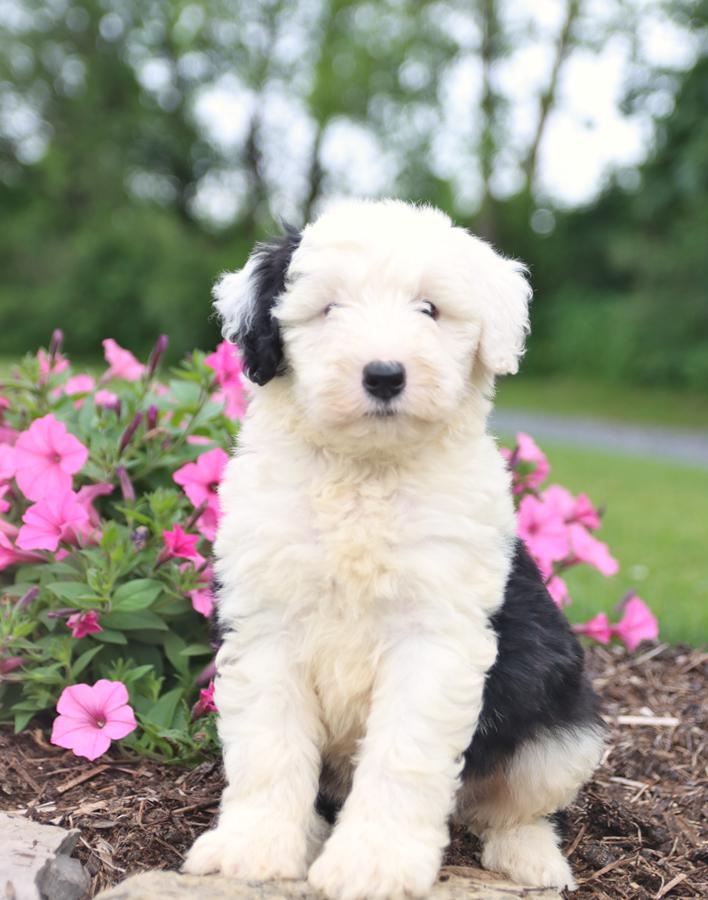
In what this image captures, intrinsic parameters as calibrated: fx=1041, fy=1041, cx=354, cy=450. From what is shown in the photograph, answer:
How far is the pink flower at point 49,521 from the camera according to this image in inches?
132

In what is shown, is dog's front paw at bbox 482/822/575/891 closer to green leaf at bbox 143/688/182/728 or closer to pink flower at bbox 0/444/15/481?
green leaf at bbox 143/688/182/728

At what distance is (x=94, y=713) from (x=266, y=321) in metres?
1.35

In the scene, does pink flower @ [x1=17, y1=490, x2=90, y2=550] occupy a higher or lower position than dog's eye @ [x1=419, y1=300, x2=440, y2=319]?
lower

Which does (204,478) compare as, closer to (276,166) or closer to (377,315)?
(377,315)

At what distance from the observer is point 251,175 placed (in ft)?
114

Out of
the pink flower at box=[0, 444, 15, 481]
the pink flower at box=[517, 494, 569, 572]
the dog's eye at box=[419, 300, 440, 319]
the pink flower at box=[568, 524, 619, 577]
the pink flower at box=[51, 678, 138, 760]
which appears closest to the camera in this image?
the dog's eye at box=[419, 300, 440, 319]

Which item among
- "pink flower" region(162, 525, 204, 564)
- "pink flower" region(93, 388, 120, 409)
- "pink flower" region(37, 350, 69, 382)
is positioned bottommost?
"pink flower" region(162, 525, 204, 564)

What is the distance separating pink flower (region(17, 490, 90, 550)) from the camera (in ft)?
11.0

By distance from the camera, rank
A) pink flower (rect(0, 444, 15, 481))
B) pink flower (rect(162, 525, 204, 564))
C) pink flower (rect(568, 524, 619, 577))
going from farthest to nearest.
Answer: pink flower (rect(568, 524, 619, 577)) < pink flower (rect(0, 444, 15, 481)) < pink flower (rect(162, 525, 204, 564))

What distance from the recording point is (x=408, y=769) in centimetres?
247

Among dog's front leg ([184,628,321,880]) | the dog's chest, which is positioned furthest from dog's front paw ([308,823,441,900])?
the dog's chest

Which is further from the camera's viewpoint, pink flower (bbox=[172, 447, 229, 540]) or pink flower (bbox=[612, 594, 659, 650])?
pink flower (bbox=[612, 594, 659, 650])

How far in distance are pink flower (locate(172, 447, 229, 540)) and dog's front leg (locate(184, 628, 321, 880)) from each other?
3.27 ft

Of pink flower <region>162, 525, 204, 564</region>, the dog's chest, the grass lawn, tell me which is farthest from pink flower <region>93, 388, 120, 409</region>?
the grass lawn
